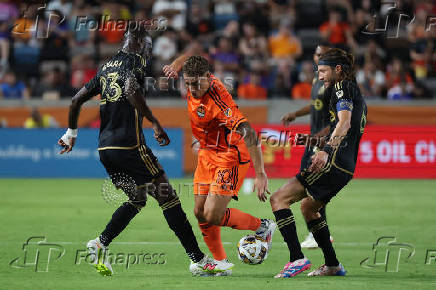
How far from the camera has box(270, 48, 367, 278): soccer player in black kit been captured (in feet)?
24.3

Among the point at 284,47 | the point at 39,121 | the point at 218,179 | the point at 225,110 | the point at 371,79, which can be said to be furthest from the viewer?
the point at 284,47

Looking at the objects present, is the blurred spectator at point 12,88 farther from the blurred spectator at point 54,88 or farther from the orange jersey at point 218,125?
the orange jersey at point 218,125

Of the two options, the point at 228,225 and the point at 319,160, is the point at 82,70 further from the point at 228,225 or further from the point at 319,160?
the point at 319,160

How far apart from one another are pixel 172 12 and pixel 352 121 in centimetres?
1572

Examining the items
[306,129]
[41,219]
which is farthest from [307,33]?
[41,219]

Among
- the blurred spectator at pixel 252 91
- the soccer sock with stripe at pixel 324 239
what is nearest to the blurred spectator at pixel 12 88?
the blurred spectator at pixel 252 91

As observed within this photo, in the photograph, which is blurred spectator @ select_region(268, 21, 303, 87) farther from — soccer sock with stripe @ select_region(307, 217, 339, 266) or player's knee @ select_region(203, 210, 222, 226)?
player's knee @ select_region(203, 210, 222, 226)

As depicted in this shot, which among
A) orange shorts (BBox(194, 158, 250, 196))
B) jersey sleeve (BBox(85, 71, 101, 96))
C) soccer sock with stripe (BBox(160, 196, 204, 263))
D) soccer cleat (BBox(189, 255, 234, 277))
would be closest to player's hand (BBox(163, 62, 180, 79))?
jersey sleeve (BBox(85, 71, 101, 96))

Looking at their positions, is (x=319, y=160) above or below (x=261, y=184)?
above

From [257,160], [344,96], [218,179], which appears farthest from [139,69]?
[344,96]

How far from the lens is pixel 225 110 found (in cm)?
740

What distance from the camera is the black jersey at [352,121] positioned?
24.5 ft

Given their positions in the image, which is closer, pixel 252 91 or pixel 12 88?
pixel 252 91

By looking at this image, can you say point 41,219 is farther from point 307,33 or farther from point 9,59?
point 307,33
